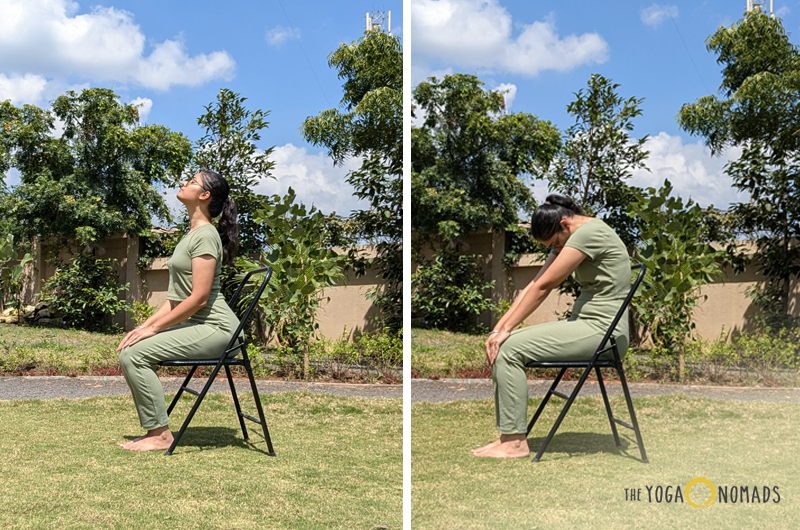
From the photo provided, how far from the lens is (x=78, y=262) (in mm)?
Answer: 5613

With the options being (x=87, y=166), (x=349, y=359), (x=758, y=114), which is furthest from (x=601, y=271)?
(x=87, y=166)

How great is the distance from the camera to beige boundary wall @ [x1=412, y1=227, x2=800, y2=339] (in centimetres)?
255

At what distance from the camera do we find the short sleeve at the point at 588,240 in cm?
206

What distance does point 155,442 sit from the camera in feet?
9.16

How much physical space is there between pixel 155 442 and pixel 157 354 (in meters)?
0.40

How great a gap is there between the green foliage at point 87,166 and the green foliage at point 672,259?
384 cm

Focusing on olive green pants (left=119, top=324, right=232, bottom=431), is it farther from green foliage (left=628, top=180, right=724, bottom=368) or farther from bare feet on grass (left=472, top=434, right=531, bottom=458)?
green foliage (left=628, top=180, right=724, bottom=368)

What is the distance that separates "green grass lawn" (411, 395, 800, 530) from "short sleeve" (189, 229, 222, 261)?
112cm

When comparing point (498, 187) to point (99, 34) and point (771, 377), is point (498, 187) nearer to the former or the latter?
point (771, 377)

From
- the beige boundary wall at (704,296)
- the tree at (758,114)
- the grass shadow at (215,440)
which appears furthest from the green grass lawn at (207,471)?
the tree at (758,114)

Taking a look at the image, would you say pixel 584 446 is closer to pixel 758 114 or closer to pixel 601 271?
pixel 601 271

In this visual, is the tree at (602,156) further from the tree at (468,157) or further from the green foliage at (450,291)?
the green foliage at (450,291)

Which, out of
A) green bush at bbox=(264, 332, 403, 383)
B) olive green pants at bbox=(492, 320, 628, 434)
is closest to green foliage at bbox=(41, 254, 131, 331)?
green bush at bbox=(264, 332, 403, 383)

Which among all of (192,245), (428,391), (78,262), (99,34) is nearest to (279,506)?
(192,245)
